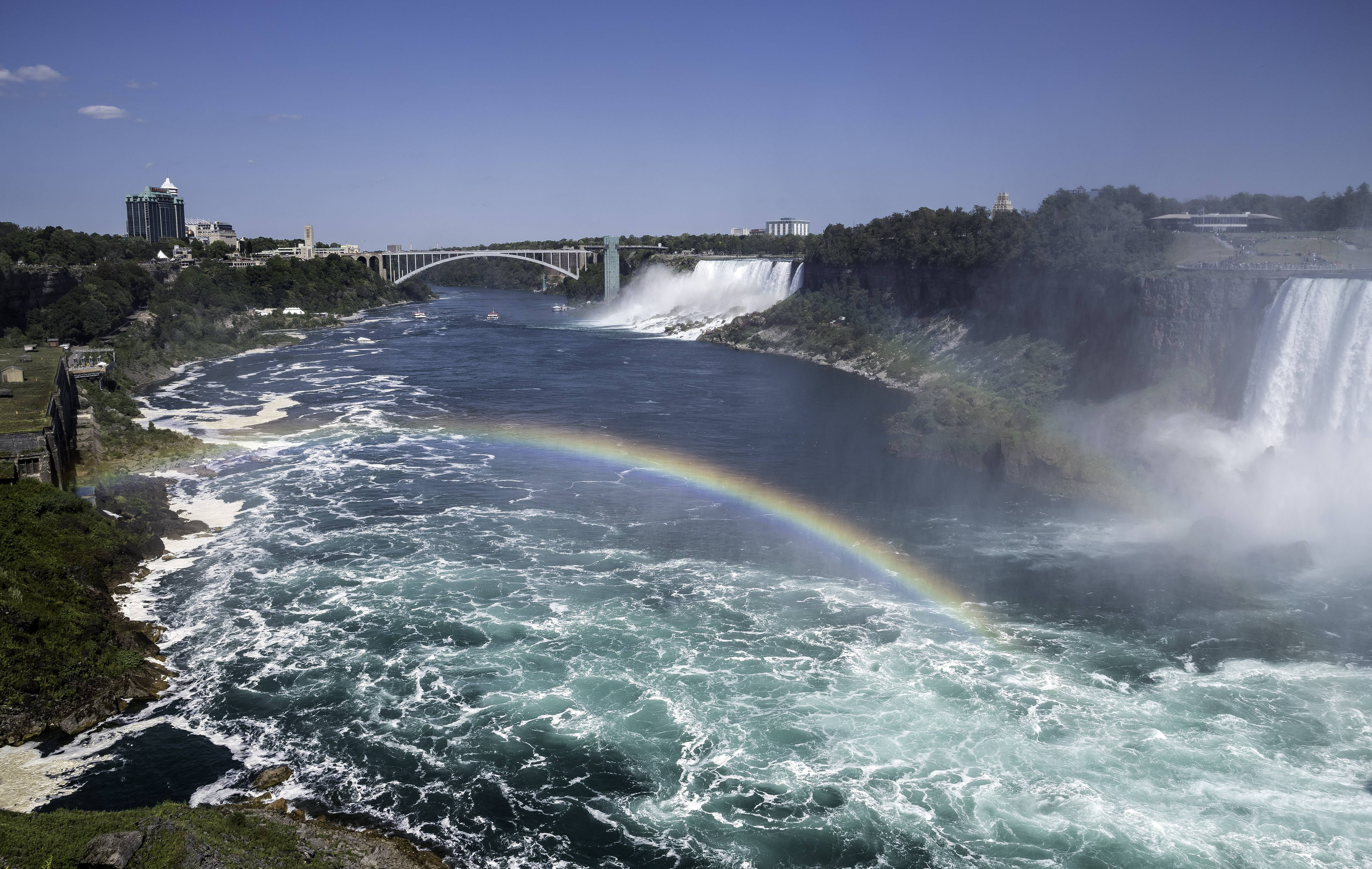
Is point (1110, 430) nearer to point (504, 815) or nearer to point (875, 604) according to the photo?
point (875, 604)

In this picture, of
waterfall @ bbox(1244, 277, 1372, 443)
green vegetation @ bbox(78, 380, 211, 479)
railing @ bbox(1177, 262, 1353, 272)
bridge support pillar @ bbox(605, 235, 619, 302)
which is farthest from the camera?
bridge support pillar @ bbox(605, 235, 619, 302)

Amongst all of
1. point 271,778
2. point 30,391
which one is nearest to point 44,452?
point 30,391

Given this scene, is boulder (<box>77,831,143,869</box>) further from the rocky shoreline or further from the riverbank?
the rocky shoreline

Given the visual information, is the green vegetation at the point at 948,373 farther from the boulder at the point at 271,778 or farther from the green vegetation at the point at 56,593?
the green vegetation at the point at 56,593

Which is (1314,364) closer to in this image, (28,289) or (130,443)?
(130,443)

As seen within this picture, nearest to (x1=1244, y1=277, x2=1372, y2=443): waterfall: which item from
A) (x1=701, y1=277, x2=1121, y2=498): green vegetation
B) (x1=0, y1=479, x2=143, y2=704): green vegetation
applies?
(x1=701, y1=277, x2=1121, y2=498): green vegetation

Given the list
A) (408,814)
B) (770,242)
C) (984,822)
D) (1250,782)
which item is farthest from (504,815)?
(770,242)

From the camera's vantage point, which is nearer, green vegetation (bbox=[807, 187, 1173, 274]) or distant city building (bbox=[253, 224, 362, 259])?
green vegetation (bbox=[807, 187, 1173, 274])
